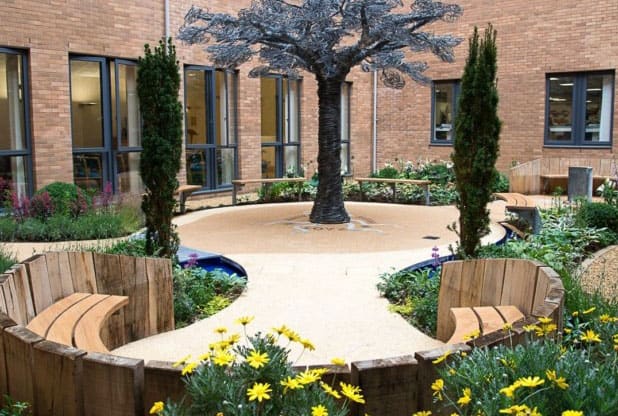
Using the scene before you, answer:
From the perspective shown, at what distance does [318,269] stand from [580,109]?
40.7 ft

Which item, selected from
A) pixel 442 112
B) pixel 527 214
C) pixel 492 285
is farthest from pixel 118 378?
pixel 442 112

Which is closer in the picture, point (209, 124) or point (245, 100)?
point (209, 124)

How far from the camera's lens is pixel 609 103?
17328 mm

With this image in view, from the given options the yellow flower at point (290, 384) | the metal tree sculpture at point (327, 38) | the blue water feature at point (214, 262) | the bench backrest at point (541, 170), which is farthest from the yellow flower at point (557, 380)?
the bench backrest at point (541, 170)

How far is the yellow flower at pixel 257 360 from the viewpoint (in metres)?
2.35

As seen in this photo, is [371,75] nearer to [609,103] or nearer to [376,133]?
[376,133]

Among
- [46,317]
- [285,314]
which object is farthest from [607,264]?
[46,317]

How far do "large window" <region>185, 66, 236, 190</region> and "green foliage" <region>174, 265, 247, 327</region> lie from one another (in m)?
9.28

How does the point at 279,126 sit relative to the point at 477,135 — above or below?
above

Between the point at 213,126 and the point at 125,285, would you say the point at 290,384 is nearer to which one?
the point at 125,285

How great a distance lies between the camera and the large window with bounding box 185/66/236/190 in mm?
16219

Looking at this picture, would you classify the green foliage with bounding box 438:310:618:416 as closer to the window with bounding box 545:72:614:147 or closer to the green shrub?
the green shrub

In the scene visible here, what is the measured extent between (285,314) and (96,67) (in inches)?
368

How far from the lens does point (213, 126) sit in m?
16.5
